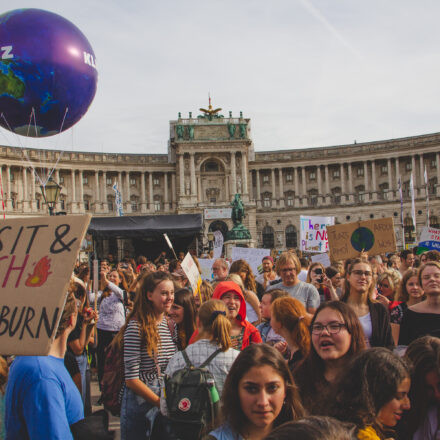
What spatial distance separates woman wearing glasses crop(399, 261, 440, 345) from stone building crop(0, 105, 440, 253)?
157 feet

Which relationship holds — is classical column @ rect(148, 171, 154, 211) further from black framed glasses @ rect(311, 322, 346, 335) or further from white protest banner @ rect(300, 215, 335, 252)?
black framed glasses @ rect(311, 322, 346, 335)

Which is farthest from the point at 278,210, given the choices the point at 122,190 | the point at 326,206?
the point at 122,190

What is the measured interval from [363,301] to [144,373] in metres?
2.41

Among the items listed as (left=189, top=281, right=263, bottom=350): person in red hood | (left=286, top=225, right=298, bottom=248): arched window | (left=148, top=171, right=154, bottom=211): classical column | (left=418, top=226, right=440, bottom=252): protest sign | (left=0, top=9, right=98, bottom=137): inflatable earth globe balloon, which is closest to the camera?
(left=189, top=281, right=263, bottom=350): person in red hood

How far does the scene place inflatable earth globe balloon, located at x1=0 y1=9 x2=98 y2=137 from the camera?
35.1 ft

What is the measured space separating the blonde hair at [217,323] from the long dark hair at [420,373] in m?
1.36

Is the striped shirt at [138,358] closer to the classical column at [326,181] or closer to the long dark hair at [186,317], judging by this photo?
the long dark hair at [186,317]

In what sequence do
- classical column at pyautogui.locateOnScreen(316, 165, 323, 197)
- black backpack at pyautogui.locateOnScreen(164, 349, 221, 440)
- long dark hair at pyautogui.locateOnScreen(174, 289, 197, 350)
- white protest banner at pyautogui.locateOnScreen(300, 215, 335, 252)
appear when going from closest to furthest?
black backpack at pyautogui.locateOnScreen(164, 349, 221, 440), long dark hair at pyautogui.locateOnScreen(174, 289, 197, 350), white protest banner at pyautogui.locateOnScreen(300, 215, 335, 252), classical column at pyautogui.locateOnScreen(316, 165, 323, 197)

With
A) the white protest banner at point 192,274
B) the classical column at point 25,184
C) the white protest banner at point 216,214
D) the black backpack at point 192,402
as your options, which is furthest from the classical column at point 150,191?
the black backpack at point 192,402

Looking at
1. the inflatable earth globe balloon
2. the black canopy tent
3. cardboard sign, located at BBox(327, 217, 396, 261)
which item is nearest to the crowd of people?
cardboard sign, located at BBox(327, 217, 396, 261)

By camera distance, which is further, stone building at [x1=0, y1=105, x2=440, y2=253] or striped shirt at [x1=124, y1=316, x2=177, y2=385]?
stone building at [x1=0, y1=105, x2=440, y2=253]

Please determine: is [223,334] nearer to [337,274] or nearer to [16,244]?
[16,244]

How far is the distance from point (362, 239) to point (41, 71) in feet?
24.8

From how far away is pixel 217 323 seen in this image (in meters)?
4.04
